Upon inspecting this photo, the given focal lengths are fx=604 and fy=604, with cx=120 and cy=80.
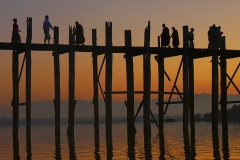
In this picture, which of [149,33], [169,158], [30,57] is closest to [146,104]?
[149,33]

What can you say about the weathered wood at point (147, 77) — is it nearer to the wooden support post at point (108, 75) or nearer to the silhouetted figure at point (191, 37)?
the wooden support post at point (108, 75)

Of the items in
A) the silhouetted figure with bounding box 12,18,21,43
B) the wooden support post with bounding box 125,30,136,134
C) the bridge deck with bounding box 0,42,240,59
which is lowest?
the wooden support post with bounding box 125,30,136,134

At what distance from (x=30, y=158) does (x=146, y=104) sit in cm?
633

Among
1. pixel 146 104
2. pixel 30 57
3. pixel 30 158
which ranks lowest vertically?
pixel 30 158

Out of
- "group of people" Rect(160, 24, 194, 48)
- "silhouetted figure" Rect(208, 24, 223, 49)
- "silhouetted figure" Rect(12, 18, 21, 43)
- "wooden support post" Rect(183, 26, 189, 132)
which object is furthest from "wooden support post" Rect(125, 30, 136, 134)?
"silhouetted figure" Rect(12, 18, 21, 43)

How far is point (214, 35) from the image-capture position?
81.7 ft

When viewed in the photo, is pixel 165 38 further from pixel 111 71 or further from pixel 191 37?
pixel 111 71

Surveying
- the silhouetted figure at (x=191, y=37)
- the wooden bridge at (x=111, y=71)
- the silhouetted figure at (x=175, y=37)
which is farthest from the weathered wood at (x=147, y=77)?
the silhouetted figure at (x=191, y=37)

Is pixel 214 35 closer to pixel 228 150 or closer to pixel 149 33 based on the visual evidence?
pixel 149 33

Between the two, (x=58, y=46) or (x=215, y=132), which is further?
(x=215, y=132)

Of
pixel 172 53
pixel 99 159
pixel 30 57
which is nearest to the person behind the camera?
pixel 99 159

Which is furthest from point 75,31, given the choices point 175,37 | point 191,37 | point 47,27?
point 191,37

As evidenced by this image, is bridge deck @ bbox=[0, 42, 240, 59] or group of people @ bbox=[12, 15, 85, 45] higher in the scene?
group of people @ bbox=[12, 15, 85, 45]

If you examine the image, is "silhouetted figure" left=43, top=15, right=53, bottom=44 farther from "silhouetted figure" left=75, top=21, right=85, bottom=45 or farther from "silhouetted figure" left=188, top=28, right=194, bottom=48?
"silhouetted figure" left=188, top=28, right=194, bottom=48
